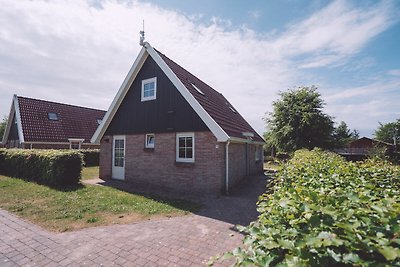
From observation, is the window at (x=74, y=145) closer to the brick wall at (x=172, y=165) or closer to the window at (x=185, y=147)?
the brick wall at (x=172, y=165)

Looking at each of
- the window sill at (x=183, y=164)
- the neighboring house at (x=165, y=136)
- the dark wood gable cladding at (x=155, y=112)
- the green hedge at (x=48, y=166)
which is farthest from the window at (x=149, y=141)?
the green hedge at (x=48, y=166)

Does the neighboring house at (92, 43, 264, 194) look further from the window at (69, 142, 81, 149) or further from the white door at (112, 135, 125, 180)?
the window at (69, 142, 81, 149)

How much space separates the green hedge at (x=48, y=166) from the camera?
36.6ft

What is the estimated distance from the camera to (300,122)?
22000 millimetres

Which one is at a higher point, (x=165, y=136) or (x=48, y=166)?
(x=165, y=136)

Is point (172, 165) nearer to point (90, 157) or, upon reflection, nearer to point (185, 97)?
point (185, 97)

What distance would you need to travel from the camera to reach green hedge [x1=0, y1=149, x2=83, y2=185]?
1116 cm

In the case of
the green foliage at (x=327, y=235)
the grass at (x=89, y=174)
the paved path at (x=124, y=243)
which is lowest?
the paved path at (x=124, y=243)

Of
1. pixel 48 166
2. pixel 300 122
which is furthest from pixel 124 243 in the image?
pixel 300 122

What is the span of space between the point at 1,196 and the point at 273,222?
11147 mm

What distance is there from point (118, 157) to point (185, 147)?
15.2 ft

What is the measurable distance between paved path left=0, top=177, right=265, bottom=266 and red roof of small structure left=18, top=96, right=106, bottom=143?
1620 centimetres

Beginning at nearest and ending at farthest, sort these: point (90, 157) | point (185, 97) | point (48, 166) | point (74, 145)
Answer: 1. point (185, 97)
2. point (48, 166)
3. point (90, 157)
4. point (74, 145)

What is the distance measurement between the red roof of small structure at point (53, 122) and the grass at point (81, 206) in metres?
11.7
